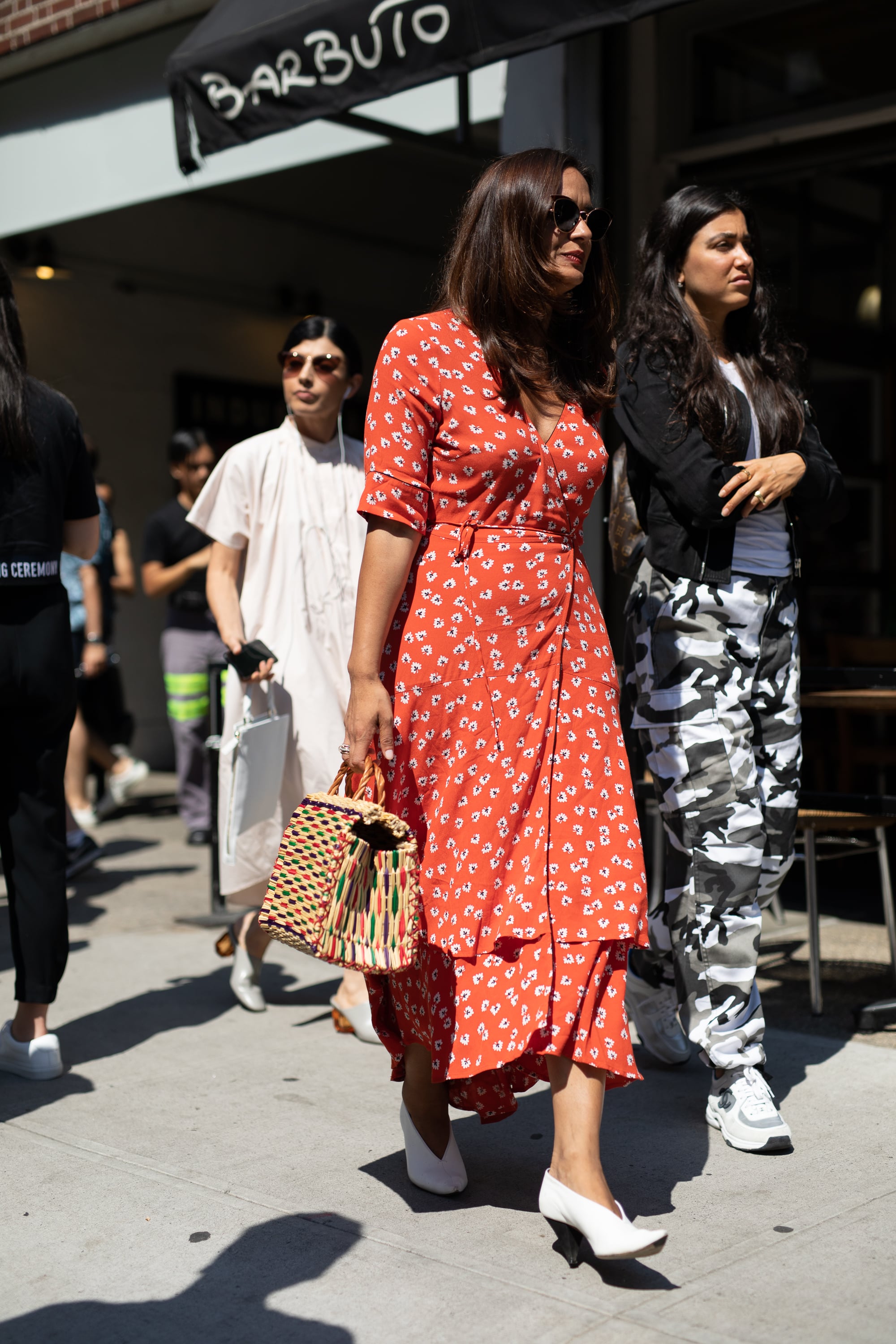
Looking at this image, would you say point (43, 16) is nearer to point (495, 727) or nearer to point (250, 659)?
point (250, 659)

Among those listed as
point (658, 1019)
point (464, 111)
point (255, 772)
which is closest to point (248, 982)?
point (255, 772)

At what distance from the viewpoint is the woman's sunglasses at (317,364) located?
4.35m

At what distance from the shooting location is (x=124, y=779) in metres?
9.12

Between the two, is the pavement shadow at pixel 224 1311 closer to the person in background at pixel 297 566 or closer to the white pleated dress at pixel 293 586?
the person in background at pixel 297 566

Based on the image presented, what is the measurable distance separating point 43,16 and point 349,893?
7305 millimetres

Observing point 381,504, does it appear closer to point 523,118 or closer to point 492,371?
point 492,371

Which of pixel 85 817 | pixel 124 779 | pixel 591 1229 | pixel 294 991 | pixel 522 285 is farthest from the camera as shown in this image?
pixel 124 779

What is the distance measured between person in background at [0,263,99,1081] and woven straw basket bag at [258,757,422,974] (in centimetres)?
136

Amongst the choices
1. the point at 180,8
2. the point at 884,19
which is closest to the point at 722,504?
the point at 884,19

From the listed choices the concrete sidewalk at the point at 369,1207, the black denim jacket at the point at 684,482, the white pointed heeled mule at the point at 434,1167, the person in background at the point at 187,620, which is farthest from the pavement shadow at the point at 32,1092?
the person in background at the point at 187,620

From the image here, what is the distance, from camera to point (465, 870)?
2760 mm

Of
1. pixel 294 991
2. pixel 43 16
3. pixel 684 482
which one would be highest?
pixel 43 16

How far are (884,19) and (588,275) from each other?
3909mm

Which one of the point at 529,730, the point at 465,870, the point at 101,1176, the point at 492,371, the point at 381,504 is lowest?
the point at 101,1176
